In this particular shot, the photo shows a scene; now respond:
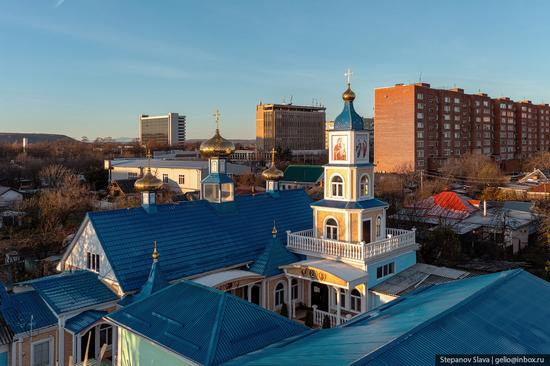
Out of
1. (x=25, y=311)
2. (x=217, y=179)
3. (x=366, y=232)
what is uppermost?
(x=217, y=179)

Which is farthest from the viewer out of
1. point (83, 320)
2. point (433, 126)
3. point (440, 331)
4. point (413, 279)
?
point (433, 126)

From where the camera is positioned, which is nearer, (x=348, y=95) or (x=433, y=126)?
(x=348, y=95)

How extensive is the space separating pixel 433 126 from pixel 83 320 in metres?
50.6

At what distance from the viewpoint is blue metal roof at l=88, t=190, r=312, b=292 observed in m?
12.3

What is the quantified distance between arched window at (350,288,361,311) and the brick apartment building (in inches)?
1626

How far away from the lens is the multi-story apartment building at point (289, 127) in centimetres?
10900

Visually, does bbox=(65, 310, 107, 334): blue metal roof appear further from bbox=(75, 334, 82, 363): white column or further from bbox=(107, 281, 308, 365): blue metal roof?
bbox=(107, 281, 308, 365): blue metal roof

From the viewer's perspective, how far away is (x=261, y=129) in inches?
4333

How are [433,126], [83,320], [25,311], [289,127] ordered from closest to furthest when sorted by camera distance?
1. [25,311]
2. [83,320]
3. [433,126]
4. [289,127]

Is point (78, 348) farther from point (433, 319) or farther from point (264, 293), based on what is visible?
point (433, 319)

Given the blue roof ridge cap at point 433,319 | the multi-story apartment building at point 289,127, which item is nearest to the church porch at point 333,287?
the blue roof ridge cap at point 433,319

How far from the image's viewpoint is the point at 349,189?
48.2 feet

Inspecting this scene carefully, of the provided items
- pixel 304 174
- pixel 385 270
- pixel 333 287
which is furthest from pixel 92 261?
pixel 304 174

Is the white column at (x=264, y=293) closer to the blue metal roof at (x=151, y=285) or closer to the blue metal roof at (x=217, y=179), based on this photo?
the blue metal roof at (x=151, y=285)
